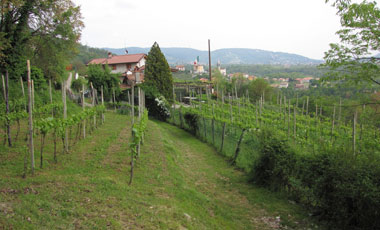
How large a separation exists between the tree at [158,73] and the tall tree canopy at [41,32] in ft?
33.3

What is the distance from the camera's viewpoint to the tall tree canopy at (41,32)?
13798 mm

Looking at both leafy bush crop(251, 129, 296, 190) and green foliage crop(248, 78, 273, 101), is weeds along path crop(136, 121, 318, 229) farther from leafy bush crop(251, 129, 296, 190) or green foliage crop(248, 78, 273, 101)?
green foliage crop(248, 78, 273, 101)

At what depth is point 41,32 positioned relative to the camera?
49.7ft

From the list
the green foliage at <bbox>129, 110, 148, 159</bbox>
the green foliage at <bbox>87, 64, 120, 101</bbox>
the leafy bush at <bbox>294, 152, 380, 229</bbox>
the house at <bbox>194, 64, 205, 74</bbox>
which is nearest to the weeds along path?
the leafy bush at <bbox>294, 152, 380, 229</bbox>

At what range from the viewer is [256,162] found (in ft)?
30.1

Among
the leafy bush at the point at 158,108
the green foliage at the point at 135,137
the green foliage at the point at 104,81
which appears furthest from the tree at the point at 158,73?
the green foliage at the point at 135,137

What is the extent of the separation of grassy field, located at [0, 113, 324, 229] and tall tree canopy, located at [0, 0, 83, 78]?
26.4ft

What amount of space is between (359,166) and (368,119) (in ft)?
6.83

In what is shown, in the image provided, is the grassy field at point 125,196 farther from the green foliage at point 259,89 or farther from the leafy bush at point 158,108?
the green foliage at point 259,89

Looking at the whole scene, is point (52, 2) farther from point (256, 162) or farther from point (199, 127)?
point (256, 162)

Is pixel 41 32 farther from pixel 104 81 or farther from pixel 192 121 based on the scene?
pixel 104 81

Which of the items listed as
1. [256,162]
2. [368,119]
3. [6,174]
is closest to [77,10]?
[6,174]

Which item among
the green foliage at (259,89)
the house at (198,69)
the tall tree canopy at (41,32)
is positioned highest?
the house at (198,69)

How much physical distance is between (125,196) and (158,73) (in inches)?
859
